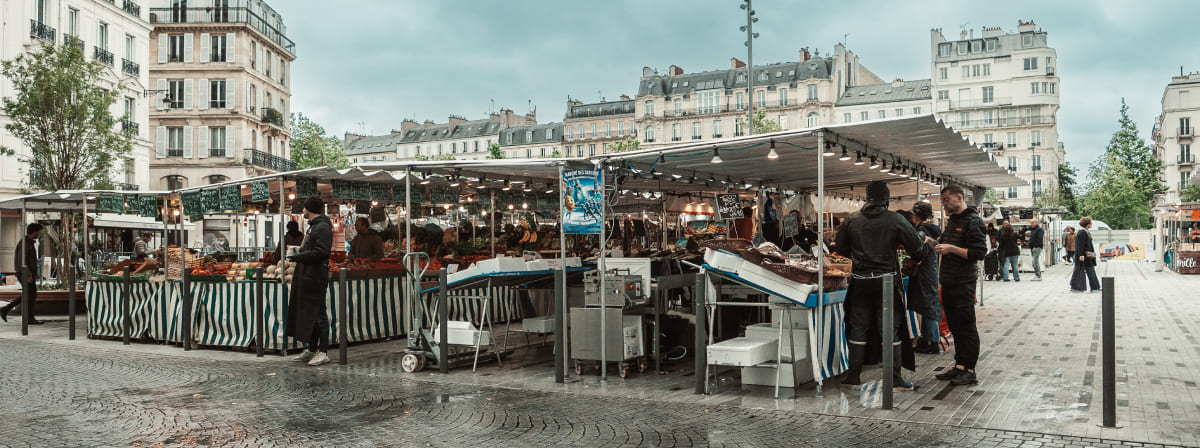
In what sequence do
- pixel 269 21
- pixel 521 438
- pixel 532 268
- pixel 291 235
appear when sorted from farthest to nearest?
1. pixel 269 21
2. pixel 291 235
3. pixel 532 268
4. pixel 521 438

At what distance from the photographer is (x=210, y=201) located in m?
11.1

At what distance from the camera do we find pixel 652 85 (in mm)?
80438

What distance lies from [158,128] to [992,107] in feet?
207

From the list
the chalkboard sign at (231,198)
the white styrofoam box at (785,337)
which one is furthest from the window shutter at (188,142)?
the white styrofoam box at (785,337)

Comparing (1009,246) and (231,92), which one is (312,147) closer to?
(231,92)

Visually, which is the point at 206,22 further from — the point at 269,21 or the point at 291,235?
A: the point at 291,235

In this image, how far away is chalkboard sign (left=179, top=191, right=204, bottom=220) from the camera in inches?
441

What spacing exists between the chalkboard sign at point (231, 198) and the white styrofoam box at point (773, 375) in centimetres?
706

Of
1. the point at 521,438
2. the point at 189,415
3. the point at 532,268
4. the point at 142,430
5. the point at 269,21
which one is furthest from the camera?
the point at 269,21

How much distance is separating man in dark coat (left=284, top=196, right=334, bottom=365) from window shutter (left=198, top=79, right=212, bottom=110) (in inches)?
1446

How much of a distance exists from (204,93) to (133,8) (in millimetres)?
7903

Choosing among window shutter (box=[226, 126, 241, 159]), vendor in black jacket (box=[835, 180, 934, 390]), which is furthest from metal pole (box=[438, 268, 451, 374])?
window shutter (box=[226, 126, 241, 159])

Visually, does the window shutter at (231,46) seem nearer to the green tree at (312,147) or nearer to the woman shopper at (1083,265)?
the green tree at (312,147)

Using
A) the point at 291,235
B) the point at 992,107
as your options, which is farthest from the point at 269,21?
the point at 992,107
